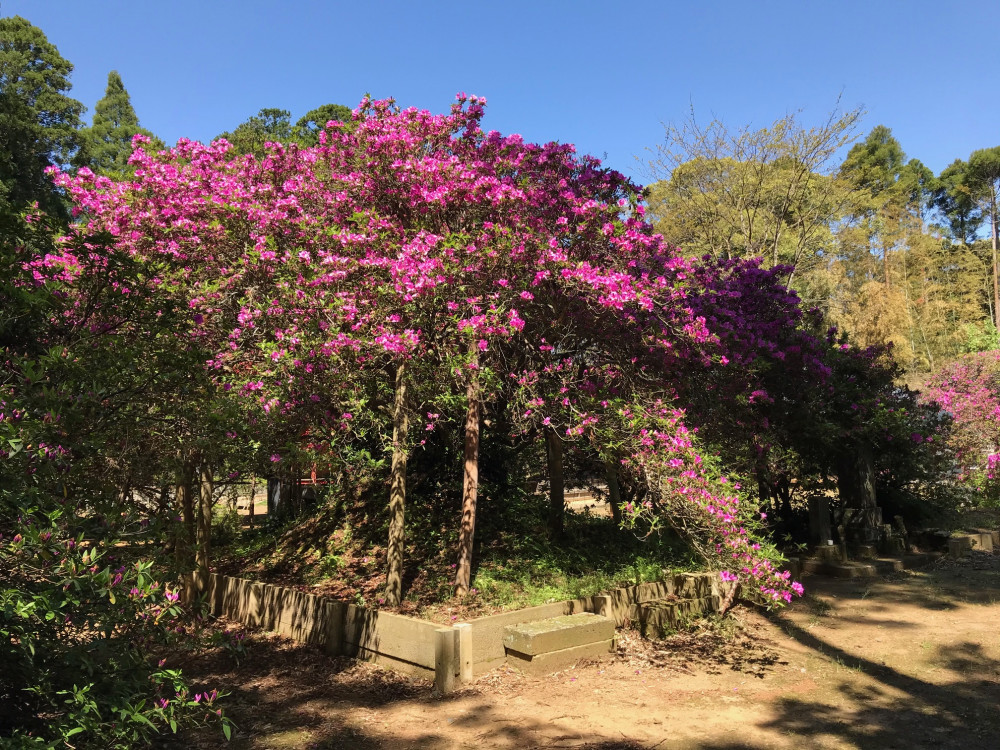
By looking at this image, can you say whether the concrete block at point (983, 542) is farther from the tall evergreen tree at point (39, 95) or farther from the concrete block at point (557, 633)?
the tall evergreen tree at point (39, 95)

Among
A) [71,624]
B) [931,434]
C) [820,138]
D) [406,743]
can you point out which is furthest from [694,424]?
[820,138]

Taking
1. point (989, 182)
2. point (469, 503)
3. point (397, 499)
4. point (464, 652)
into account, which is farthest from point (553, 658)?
point (989, 182)

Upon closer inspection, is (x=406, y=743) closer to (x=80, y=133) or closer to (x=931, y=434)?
(x=931, y=434)

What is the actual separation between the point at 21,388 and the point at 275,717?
379 cm

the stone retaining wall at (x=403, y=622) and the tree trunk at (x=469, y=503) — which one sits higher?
the tree trunk at (x=469, y=503)

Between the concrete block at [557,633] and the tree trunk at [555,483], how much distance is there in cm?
238

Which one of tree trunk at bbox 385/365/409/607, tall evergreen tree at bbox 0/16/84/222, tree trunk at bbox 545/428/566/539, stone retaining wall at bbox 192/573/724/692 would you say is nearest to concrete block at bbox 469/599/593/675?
stone retaining wall at bbox 192/573/724/692

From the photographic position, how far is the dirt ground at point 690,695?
5.04 metres

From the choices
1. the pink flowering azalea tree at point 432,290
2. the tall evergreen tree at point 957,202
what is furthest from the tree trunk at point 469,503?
the tall evergreen tree at point 957,202

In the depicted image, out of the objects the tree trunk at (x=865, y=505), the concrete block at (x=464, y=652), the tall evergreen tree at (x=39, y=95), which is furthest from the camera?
the tall evergreen tree at (x=39, y=95)

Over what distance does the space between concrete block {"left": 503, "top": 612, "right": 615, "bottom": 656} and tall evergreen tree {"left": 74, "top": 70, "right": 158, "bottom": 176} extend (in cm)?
3325

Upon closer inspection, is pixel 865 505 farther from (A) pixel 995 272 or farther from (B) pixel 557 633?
(A) pixel 995 272

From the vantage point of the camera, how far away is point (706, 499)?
635cm

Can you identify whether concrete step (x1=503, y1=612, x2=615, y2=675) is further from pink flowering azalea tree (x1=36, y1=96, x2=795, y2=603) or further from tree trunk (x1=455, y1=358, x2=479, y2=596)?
pink flowering azalea tree (x1=36, y1=96, x2=795, y2=603)
